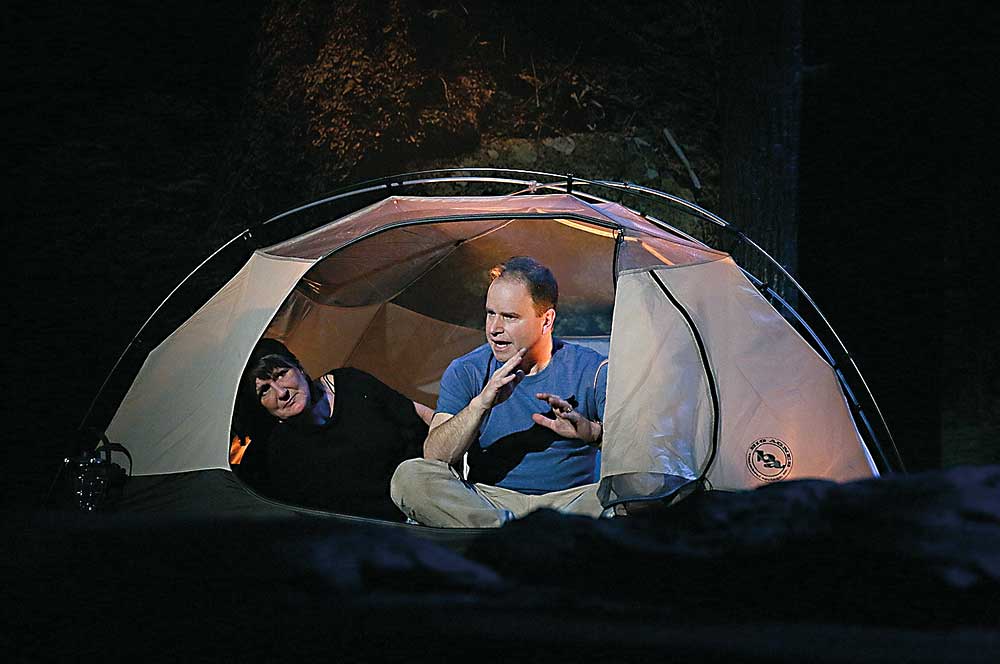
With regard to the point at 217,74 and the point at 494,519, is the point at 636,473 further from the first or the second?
the point at 217,74

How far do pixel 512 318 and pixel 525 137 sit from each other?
1.61 m

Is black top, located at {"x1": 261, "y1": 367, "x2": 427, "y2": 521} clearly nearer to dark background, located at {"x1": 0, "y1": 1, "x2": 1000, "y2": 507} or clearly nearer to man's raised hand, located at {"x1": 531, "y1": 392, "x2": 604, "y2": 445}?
man's raised hand, located at {"x1": 531, "y1": 392, "x2": 604, "y2": 445}

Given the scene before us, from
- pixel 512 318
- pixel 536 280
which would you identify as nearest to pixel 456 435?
pixel 512 318

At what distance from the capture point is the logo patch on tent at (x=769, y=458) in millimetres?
2859

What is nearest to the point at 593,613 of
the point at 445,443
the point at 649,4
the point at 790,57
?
the point at 445,443

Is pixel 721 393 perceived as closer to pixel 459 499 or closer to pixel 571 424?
pixel 571 424

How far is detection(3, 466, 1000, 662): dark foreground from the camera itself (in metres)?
0.82

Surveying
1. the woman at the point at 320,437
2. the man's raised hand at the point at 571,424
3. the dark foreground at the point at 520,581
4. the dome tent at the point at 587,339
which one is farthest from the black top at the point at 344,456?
the dark foreground at the point at 520,581

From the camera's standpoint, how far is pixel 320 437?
333cm

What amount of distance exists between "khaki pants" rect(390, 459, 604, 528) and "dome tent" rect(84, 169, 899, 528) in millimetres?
142

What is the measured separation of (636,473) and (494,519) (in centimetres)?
46

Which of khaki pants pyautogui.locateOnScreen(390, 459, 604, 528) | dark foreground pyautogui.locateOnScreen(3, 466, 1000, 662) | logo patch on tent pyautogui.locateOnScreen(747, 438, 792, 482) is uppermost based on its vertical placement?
dark foreground pyautogui.locateOnScreen(3, 466, 1000, 662)

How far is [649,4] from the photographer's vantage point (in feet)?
15.0

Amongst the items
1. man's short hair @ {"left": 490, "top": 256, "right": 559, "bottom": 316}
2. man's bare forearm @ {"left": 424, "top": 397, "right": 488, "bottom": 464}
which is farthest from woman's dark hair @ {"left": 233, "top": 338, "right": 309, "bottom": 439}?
man's short hair @ {"left": 490, "top": 256, "right": 559, "bottom": 316}
